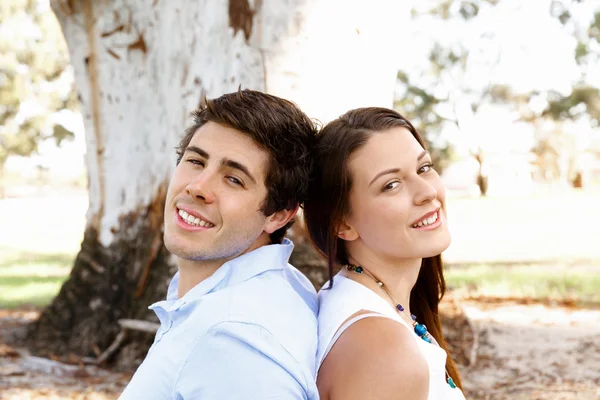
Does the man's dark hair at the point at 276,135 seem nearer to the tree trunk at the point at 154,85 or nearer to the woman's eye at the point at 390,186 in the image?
the woman's eye at the point at 390,186

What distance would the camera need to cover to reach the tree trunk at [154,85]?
176 inches

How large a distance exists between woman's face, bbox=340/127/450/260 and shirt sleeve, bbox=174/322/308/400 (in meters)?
0.54

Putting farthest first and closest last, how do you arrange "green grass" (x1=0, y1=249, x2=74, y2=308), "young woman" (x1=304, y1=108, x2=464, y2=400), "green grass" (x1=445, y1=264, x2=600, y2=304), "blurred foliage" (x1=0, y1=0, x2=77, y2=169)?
"blurred foliage" (x1=0, y1=0, x2=77, y2=169)
"green grass" (x1=0, y1=249, x2=74, y2=308)
"green grass" (x1=445, y1=264, x2=600, y2=304)
"young woman" (x1=304, y1=108, x2=464, y2=400)

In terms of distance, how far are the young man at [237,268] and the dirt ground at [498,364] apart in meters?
2.97

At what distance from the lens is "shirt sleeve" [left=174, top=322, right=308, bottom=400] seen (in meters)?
1.69

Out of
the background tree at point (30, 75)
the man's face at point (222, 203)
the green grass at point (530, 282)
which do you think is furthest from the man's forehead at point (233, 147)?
the background tree at point (30, 75)

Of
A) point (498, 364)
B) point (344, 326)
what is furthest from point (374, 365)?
point (498, 364)

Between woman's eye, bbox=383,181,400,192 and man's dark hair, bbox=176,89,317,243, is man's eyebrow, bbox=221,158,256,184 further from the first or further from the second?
woman's eye, bbox=383,181,400,192

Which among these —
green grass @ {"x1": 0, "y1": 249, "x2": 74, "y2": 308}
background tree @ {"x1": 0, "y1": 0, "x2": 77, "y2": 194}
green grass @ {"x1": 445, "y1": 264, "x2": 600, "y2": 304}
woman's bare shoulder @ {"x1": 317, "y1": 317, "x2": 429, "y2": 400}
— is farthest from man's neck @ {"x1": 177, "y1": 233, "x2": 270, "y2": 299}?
background tree @ {"x1": 0, "y1": 0, "x2": 77, "y2": 194}

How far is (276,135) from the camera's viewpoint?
2182mm

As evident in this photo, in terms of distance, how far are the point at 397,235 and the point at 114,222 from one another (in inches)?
165

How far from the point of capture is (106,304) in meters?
5.83

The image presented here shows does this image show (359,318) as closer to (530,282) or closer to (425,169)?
(425,169)

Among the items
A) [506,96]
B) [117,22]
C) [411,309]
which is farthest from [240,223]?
[506,96]
